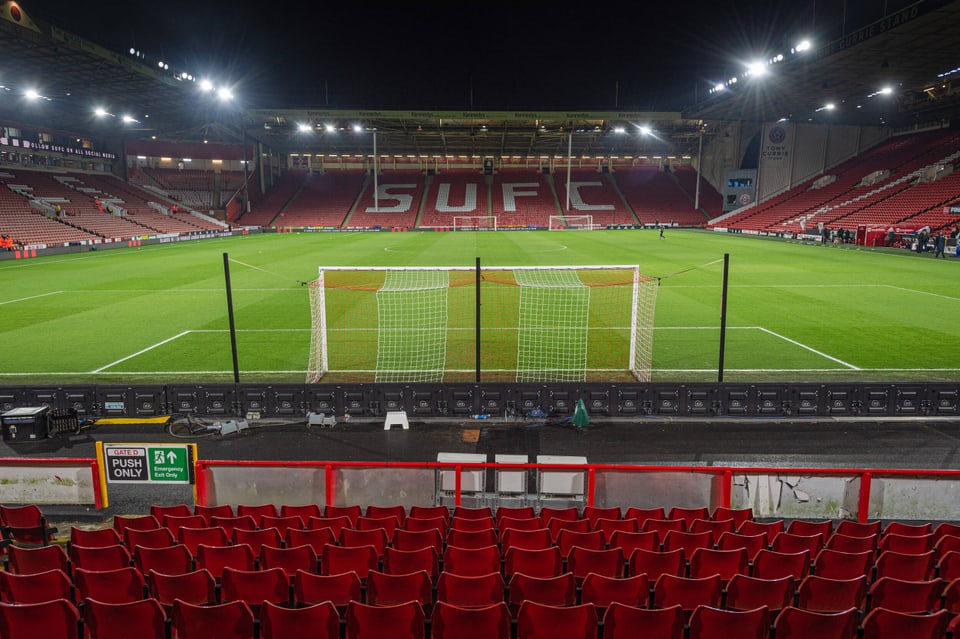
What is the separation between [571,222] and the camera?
69750mm

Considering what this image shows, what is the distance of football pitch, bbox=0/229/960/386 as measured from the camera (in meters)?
14.4

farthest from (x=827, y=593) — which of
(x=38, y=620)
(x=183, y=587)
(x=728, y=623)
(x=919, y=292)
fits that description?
(x=919, y=292)

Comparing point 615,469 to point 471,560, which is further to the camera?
point 615,469

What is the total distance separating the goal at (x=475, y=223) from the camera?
68.2 meters

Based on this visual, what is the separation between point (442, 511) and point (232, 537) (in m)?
2.19

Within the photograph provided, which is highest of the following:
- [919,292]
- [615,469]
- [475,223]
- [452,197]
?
[452,197]

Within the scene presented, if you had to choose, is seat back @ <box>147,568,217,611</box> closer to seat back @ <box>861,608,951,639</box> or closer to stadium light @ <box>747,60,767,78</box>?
seat back @ <box>861,608,951,639</box>

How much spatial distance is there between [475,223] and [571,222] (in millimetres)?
11326

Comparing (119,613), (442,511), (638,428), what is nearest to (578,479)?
(442,511)

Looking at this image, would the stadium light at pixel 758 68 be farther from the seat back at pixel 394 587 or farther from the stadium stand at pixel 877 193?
the seat back at pixel 394 587

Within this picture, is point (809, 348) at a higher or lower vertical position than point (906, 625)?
higher

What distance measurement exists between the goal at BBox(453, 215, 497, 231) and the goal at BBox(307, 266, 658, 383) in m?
42.7

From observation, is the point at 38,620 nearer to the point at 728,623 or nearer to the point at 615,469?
the point at 728,623

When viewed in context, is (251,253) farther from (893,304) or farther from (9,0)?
(893,304)
